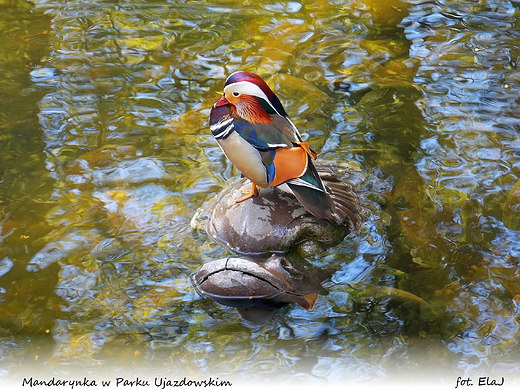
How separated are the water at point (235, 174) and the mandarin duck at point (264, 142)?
0.51 meters

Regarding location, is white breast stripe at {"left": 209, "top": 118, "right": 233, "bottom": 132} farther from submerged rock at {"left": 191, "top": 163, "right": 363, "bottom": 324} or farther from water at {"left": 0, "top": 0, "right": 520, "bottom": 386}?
water at {"left": 0, "top": 0, "right": 520, "bottom": 386}

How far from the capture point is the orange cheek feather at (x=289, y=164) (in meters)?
3.79

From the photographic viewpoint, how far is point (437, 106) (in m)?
5.23

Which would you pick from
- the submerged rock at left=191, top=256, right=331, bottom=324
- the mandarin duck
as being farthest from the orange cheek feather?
the submerged rock at left=191, top=256, right=331, bottom=324

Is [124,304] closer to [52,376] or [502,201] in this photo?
[52,376]

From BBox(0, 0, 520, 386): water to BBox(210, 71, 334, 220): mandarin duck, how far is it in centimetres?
51

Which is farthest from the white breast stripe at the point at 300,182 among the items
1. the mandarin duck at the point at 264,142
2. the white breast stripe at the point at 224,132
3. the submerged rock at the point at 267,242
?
the white breast stripe at the point at 224,132

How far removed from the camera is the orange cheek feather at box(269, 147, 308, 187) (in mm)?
3791

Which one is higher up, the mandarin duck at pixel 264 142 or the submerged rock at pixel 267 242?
the mandarin duck at pixel 264 142

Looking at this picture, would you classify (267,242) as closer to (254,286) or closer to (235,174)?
(254,286)

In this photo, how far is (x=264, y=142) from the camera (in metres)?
3.77

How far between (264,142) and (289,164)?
20 cm

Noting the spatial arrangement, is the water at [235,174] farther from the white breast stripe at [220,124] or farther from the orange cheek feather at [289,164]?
the white breast stripe at [220,124]

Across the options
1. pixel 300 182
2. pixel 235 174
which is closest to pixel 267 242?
pixel 300 182
